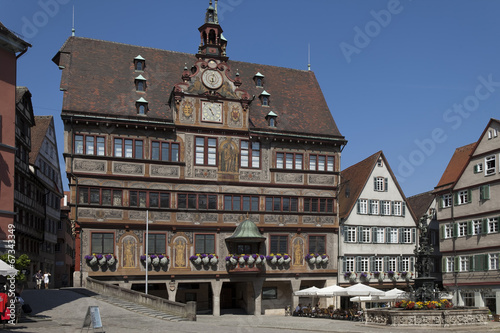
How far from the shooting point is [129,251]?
43.7 meters

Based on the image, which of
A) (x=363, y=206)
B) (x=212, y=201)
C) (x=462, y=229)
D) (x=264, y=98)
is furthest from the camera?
(x=462, y=229)

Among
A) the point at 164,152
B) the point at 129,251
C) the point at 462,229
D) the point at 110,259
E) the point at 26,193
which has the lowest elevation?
the point at 110,259

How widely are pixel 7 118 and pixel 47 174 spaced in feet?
114

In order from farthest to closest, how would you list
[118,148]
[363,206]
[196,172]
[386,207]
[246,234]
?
[386,207] < [363,206] < [196,172] < [246,234] < [118,148]

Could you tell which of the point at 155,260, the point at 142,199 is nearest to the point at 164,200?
the point at 142,199

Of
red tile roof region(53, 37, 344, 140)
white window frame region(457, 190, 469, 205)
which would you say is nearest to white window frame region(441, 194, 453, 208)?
white window frame region(457, 190, 469, 205)

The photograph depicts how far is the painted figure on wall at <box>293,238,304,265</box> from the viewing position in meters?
48.1

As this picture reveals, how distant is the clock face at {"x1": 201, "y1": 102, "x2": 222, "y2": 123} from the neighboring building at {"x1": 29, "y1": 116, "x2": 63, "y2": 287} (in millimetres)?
18013

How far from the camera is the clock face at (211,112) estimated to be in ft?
153

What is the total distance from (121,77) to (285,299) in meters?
20.8

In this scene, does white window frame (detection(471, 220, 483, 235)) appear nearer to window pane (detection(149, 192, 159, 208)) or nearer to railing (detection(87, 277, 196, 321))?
window pane (detection(149, 192, 159, 208))

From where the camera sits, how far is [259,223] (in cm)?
4716

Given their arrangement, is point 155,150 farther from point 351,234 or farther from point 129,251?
point 351,234

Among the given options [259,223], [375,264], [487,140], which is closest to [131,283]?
[259,223]
